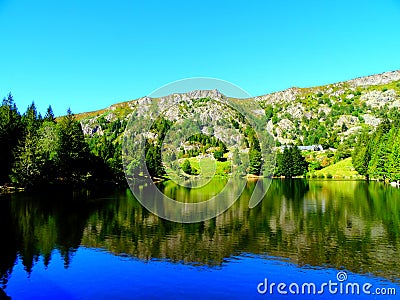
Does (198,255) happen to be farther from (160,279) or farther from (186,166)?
(186,166)

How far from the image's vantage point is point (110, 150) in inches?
4316

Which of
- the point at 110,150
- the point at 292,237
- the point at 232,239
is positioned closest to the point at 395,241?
the point at 292,237

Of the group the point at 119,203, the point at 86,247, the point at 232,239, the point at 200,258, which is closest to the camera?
the point at 200,258

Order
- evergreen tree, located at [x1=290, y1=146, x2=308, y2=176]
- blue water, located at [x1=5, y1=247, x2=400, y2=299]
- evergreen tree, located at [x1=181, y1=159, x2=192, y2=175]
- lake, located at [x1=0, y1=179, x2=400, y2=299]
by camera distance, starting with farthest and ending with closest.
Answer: evergreen tree, located at [x1=290, y1=146, x2=308, y2=176] < evergreen tree, located at [x1=181, y1=159, x2=192, y2=175] < lake, located at [x1=0, y1=179, x2=400, y2=299] < blue water, located at [x1=5, y1=247, x2=400, y2=299]

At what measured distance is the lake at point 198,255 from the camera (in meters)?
18.7

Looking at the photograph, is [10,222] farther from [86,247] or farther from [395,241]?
[395,241]

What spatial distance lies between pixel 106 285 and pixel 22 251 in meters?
9.04

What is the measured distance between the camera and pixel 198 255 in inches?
979

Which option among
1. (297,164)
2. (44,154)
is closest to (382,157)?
(297,164)

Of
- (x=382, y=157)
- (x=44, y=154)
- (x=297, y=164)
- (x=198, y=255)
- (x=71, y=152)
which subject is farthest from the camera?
(x=297, y=164)

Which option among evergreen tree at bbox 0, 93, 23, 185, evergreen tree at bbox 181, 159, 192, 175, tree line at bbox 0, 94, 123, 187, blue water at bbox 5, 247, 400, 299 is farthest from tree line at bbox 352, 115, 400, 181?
evergreen tree at bbox 0, 93, 23, 185

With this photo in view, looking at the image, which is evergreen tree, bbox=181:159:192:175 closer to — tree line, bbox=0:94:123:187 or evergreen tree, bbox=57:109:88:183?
tree line, bbox=0:94:123:187

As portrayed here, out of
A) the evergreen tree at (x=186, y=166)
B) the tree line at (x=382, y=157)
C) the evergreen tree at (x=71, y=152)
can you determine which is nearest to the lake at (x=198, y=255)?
the evergreen tree at (x=186, y=166)

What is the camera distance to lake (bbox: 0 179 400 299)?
18.7 meters
